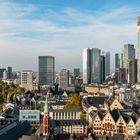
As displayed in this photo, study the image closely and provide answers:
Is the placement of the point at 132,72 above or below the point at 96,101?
above

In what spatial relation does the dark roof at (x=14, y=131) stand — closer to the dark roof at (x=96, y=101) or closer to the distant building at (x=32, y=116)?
the distant building at (x=32, y=116)

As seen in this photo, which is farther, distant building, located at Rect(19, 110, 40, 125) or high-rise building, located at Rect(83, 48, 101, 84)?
high-rise building, located at Rect(83, 48, 101, 84)

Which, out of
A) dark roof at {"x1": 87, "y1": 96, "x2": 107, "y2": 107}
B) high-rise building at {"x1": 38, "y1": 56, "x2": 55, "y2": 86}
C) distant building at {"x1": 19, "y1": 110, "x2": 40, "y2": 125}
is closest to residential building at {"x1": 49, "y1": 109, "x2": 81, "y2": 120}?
distant building at {"x1": 19, "y1": 110, "x2": 40, "y2": 125}

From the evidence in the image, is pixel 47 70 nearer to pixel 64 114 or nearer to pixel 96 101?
pixel 96 101

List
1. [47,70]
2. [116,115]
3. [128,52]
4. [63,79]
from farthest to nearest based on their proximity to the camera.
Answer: [128,52]
[47,70]
[63,79]
[116,115]

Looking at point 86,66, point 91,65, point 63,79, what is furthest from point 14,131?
point 86,66

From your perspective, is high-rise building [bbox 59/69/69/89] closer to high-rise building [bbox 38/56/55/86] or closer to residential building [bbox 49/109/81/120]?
high-rise building [bbox 38/56/55/86]
